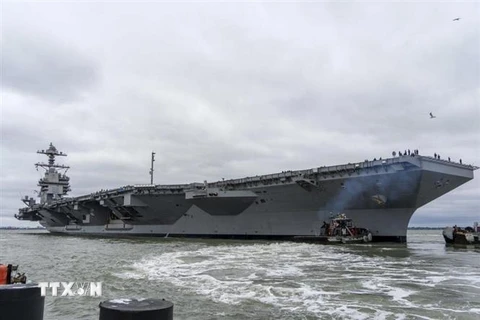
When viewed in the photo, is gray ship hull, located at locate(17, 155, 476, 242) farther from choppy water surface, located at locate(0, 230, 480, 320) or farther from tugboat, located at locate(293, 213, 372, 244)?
choppy water surface, located at locate(0, 230, 480, 320)

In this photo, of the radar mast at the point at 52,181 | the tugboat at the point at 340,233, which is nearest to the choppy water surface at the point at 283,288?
the tugboat at the point at 340,233

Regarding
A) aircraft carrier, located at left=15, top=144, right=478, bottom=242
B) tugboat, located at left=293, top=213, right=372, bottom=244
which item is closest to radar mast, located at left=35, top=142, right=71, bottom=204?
aircraft carrier, located at left=15, top=144, right=478, bottom=242

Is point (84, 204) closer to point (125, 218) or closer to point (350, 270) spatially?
point (125, 218)

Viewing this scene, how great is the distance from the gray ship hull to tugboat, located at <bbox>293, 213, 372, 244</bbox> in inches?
19.4

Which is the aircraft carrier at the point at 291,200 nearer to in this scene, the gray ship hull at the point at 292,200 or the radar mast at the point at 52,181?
the gray ship hull at the point at 292,200

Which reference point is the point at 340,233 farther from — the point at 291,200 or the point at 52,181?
the point at 52,181

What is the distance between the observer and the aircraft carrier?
21422 mm

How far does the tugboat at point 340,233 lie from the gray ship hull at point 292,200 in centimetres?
49

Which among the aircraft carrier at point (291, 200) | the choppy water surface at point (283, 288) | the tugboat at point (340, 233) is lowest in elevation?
the choppy water surface at point (283, 288)

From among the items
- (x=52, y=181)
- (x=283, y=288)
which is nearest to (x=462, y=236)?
(x=283, y=288)

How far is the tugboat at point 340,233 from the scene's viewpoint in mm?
23422

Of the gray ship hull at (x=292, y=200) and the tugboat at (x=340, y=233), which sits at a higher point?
the gray ship hull at (x=292, y=200)

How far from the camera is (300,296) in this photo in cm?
748

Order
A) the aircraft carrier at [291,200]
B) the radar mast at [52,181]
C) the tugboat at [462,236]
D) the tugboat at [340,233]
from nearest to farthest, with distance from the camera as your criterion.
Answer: the aircraft carrier at [291,200]
the tugboat at [340,233]
the tugboat at [462,236]
the radar mast at [52,181]
